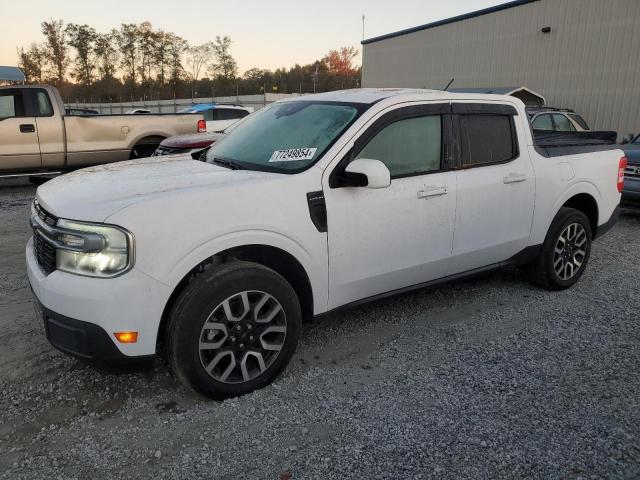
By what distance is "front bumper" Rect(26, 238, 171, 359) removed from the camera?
2541 mm

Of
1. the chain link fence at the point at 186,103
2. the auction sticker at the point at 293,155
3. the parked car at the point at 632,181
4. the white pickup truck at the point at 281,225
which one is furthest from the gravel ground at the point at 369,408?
the chain link fence at the point at 186,103

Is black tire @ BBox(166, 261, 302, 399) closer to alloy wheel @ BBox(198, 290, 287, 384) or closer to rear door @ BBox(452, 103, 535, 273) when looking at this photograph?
alloy wheel @ BBox(198, 290, 287, 384)

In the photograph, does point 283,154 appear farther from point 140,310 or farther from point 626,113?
point 626,113

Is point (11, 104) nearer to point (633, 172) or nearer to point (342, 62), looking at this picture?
point (633, 172)

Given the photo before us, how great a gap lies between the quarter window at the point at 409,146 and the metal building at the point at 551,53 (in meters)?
15.7

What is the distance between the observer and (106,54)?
237 ft

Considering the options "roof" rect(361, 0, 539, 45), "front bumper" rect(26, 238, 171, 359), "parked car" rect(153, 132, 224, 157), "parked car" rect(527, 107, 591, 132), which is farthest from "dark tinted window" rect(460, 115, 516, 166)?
"roof" rect(361, 0, 539, 45)

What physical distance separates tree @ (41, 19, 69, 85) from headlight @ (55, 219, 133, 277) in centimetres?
7595

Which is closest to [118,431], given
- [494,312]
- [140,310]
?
[140,310]

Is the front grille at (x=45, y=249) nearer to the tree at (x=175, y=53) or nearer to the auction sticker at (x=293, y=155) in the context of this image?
the auction sticker at (x=293, y=155)

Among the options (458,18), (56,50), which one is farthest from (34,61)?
(458,18)

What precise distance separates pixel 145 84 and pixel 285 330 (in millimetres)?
78216

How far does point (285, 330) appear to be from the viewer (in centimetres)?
309

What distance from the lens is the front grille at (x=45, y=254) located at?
2766mm
